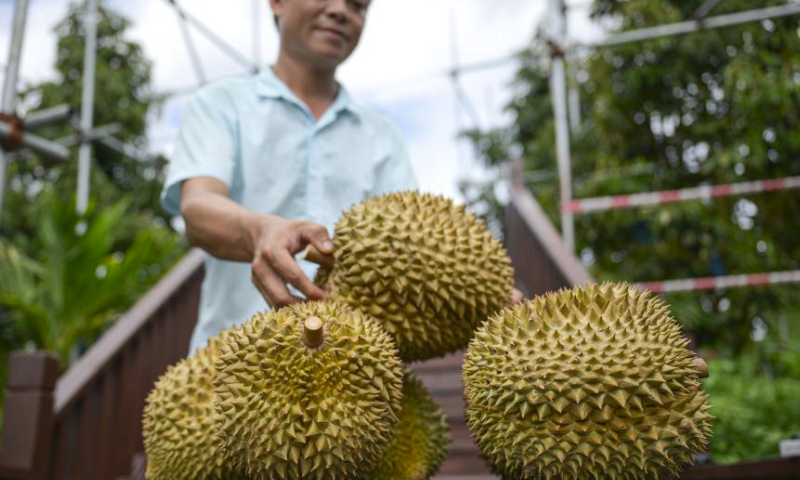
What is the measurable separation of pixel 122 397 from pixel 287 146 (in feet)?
6.96

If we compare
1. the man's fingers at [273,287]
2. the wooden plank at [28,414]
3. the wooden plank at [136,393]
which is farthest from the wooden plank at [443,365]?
the man's fingers at [273,287]

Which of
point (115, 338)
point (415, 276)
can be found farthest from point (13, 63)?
point (415, 276)

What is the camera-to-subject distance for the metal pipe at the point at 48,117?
13.3 feet

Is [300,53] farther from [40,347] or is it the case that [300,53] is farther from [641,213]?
[40,347]

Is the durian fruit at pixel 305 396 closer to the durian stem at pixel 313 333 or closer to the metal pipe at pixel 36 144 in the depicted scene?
the durian stem at pixel 313 333

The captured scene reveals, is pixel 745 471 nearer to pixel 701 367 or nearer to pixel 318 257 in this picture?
pixel 701 367

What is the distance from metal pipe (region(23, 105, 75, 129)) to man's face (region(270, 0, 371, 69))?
9.12 feet

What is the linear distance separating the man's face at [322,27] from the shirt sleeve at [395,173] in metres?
0.32

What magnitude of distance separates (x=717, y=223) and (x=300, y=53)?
5700 millimetres

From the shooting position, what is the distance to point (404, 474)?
3.98 ft

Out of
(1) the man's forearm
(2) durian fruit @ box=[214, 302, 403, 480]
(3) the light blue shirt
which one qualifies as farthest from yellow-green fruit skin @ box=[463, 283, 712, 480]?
(3) the light blue shirt

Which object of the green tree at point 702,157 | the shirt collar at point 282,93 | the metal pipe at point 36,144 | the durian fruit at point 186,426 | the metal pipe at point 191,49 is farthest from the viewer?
the metal pipe at point 191,49

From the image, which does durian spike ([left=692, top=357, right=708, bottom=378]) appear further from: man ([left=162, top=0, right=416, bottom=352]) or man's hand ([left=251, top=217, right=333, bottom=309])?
man ([left=162, top=0, right=416, bottom=352])

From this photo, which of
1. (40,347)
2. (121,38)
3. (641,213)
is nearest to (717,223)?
(641,213)
